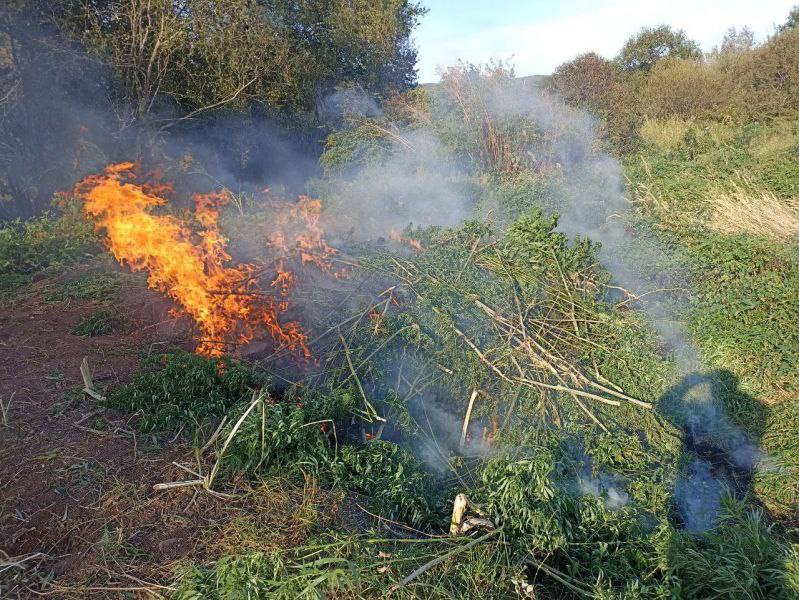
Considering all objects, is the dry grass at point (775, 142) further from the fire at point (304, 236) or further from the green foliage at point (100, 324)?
the green foliage at point (100, 324)

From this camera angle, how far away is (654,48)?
19500mm

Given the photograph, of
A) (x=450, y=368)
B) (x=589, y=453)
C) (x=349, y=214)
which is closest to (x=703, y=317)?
(x=589, y=453)

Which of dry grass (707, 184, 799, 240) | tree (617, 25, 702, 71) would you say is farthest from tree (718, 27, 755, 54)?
dry grass (707, 184, 799, 240)

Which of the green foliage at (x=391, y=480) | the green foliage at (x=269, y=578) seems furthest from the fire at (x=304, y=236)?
the green foliage at (x=269, y=578)

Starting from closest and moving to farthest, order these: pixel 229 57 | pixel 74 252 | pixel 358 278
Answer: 1. pixel 358 278
2. pixel 74 252
3. pixel 229 57

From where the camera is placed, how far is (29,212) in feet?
30.9

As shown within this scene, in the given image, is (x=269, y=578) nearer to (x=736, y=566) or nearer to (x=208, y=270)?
(x=736, y=566)

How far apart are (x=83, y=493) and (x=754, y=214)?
8.83 meters

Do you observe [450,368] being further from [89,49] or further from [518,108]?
[518,108]

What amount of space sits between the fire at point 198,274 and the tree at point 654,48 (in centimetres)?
1833

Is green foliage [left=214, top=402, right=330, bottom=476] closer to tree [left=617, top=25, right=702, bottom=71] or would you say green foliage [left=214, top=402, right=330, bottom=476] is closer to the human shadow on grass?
the human shadow on grass

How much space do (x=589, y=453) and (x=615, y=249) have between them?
4.47 metres

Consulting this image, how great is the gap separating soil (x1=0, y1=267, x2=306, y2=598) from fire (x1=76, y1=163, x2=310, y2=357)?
67 cm

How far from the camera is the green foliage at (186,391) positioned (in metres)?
4.27
